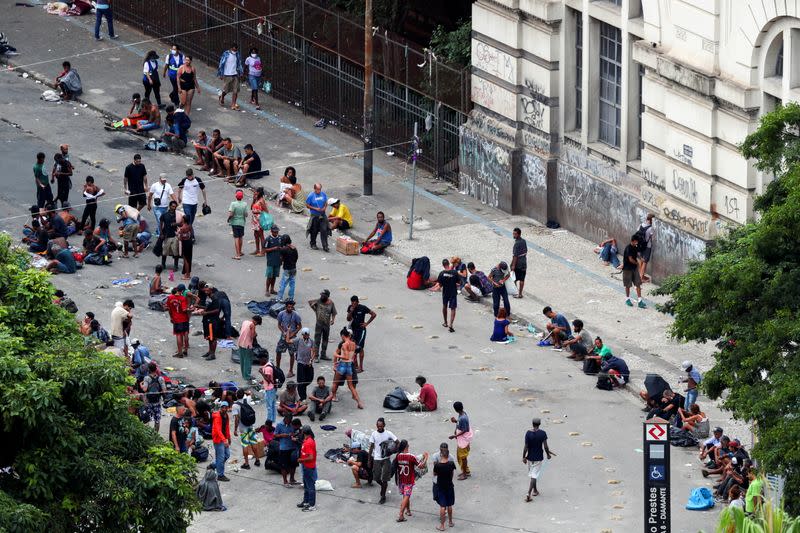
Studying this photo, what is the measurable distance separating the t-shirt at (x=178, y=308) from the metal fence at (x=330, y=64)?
28.0 ft

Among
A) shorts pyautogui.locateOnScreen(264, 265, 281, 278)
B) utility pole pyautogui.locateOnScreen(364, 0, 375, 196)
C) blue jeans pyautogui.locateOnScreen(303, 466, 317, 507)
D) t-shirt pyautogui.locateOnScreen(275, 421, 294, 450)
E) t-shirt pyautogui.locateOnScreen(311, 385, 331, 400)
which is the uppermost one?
utility pole pyautogui.locateOnScreen(364, 0, 375, 196)

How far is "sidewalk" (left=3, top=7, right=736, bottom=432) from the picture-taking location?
34344 mm

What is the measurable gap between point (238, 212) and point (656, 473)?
49.3 ft

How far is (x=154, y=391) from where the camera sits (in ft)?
101

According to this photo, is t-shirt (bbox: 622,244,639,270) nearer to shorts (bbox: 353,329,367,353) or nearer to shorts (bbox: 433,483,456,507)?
shorts (bbox: 353,329,367,353)

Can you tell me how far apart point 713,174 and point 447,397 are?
5988mm

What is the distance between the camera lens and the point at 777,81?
3278 centimetres

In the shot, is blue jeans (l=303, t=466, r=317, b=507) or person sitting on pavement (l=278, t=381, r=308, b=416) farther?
person sitting on pavement (l=278, t=381, r=308, b=416)

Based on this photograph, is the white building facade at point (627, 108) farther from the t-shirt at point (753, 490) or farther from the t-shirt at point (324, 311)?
the t-shirt at point (753, 490)

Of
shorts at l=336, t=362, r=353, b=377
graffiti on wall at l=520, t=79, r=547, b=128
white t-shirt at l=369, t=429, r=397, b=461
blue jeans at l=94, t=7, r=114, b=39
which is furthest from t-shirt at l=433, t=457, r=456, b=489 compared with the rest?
blue jeans at l=94, t=7, r=114, b=39

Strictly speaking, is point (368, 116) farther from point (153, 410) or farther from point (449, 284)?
point (153, 410)

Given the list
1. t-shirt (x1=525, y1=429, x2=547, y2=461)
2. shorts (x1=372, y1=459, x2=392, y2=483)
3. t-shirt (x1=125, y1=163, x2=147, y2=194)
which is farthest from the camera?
t-shirt (x1=125, y1=163, x2=147, y2=194)

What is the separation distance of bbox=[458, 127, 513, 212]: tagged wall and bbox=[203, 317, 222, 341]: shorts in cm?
824

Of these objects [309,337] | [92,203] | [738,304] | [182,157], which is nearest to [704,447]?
[738,304]
